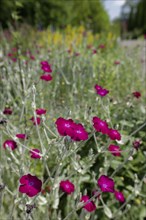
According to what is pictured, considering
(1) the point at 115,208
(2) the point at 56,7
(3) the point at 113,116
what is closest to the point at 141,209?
(1) the point at 115,208

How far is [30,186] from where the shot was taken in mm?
1321

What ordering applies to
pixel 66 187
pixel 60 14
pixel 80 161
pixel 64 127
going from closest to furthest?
pixel 64 127 < pixel 66 187 < pixel 80 161 < pixel 60 14

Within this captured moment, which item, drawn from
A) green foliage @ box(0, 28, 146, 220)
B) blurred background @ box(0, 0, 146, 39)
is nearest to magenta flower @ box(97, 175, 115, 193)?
green foliage @ box(0, 28, 146, 220)

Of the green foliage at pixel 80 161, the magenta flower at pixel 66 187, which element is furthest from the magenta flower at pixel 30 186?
the magenta flower at pixel 66 187

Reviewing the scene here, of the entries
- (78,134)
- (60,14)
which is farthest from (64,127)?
(60,14)

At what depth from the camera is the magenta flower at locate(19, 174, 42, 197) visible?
→ 1.29m

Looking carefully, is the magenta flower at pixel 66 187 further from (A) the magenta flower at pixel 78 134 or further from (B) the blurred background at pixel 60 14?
(B) the blurred background at pixel 60 14

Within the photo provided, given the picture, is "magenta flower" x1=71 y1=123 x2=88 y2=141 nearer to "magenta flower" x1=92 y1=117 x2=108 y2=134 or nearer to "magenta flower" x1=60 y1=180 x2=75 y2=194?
"magenta flower" x1=92 y1=117 x2=108 y2=134

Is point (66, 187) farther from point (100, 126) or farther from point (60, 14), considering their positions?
point (60, 14)

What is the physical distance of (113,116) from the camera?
253cm

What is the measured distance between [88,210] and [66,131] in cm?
41

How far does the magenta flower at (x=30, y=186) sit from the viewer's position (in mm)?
1288

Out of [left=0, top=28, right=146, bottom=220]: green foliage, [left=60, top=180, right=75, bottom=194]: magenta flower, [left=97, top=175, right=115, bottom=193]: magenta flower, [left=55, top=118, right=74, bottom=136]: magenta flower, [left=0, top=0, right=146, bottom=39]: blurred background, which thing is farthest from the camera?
[left=0, top=0, right=146, bottom=39]: blurred background

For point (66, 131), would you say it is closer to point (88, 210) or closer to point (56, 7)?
point (88, 210)
